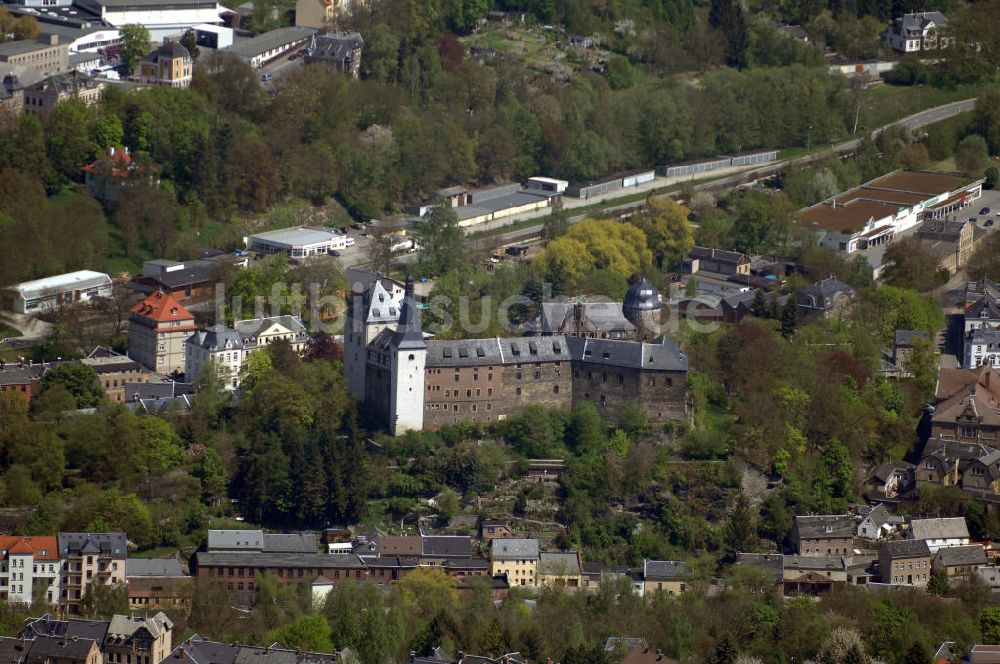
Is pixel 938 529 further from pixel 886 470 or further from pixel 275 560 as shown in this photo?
pixel 275 560

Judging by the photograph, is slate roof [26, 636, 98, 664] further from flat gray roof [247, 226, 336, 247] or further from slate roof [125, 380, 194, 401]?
→ flat gray roof [247, 226, 336, 247]

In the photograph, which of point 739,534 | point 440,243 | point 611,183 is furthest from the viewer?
point 611,183

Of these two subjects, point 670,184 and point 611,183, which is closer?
point 611,183

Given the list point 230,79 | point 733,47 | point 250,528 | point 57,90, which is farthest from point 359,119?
point 250,528

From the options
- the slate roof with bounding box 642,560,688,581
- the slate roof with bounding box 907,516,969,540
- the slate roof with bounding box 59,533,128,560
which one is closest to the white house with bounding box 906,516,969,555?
the slate roof with bounding box 907,516,969,540

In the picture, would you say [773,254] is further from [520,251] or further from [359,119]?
[359,119]

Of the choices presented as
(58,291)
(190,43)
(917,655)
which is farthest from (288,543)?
(190,43)

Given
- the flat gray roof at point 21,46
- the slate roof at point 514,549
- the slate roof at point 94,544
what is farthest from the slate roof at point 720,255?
the slate roof at point 94,544
